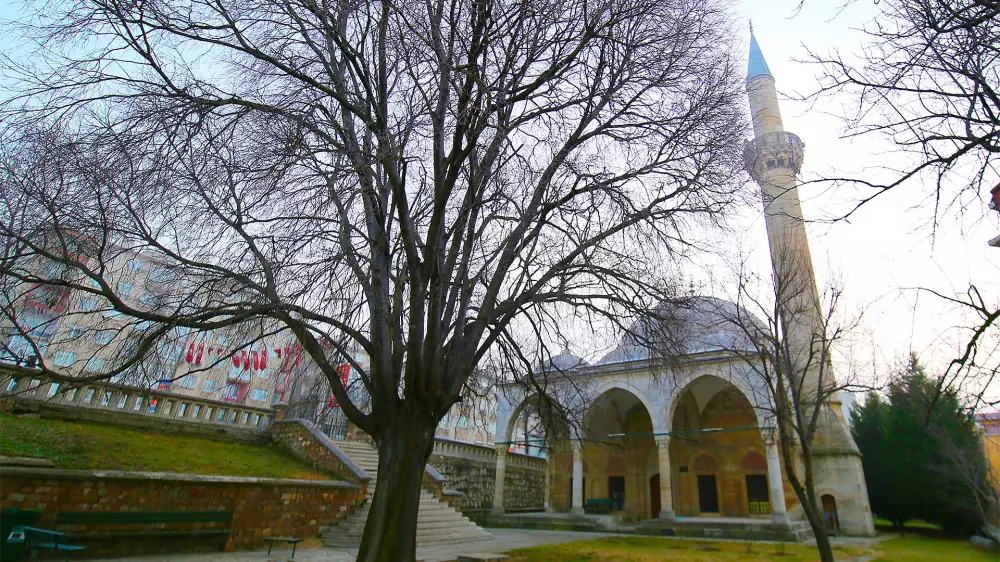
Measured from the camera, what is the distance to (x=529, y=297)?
286 inches

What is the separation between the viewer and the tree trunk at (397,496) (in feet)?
19.1

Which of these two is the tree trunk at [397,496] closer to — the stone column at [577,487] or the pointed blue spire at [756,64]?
the stone column at [577,487]

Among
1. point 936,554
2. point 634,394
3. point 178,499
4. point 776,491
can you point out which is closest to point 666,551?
point 776,491

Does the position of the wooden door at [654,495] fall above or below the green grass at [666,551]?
above

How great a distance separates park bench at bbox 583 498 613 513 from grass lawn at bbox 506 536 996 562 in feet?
32.1

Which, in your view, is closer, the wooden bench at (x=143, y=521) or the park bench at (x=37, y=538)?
the park bench at (x=37, y=538)

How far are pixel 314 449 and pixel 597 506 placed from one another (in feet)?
53.8

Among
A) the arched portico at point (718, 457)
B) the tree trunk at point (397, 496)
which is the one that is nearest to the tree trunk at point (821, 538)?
the tree trunk at point (397, 496)

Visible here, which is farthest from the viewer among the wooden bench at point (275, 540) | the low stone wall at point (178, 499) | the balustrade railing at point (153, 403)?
the balustrade railing at point (153, 403)

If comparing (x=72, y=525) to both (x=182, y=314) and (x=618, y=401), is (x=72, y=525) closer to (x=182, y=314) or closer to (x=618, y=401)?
(x=182, y=314)

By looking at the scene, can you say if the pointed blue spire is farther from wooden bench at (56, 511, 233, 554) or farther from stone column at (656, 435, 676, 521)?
wooden bench at (56, 511, 233, 554)

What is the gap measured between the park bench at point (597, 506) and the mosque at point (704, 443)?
0.06 meters

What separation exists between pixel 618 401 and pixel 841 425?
9.78m

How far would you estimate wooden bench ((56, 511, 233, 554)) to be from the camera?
7980 millimetres
